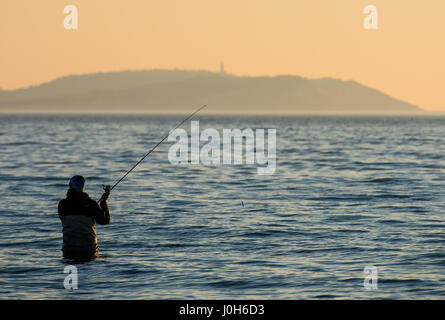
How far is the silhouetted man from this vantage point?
1192 cm

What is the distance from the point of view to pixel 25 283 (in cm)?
1169

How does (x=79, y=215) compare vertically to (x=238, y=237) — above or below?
above

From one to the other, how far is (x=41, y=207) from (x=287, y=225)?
23.5 feet

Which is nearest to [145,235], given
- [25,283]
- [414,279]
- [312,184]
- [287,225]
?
[287,225]

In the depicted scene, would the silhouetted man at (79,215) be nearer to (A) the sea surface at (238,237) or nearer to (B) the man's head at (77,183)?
(B) the man's head at (77,183)

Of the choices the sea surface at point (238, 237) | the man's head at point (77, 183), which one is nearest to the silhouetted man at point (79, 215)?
the man's head at point (77, 183)

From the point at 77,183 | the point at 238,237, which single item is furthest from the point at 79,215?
the point at 238,237

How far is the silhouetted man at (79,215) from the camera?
11922 mm

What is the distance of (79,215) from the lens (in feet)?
39.3

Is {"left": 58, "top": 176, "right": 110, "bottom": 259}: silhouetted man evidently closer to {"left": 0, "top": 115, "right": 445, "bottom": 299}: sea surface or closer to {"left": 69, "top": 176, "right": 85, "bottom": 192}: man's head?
{"left": 69, "top": 176, "right": 85, "bottom": 192}: man's head

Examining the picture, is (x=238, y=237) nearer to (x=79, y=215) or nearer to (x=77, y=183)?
(x=79, y=215)

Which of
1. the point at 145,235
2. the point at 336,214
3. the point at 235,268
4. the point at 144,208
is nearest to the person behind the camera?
the point at 235,268

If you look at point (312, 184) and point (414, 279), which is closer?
point (414, 279)

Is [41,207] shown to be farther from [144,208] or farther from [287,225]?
[287,225]
